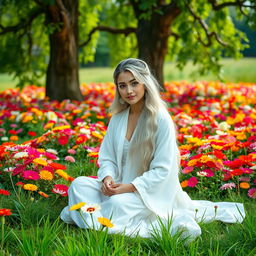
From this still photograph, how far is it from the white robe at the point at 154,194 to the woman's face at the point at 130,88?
142mm

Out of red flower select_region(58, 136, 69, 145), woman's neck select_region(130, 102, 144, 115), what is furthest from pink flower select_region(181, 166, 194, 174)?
red flower select_region(58, 136, 69, 145)

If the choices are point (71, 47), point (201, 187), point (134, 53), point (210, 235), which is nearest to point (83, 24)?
point (134, 53)

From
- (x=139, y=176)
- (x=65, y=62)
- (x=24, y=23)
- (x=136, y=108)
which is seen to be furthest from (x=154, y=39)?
(x=139, y=176)

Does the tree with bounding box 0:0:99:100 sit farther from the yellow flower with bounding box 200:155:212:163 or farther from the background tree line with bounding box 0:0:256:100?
the yellow flower with bounding box 200:155:212:163

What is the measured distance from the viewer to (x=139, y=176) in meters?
2.81

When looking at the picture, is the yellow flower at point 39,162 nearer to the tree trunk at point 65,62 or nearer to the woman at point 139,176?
the woman at point 139,176

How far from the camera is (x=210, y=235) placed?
254 cm

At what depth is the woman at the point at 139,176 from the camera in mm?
2617

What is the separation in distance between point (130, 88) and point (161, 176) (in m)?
0.61

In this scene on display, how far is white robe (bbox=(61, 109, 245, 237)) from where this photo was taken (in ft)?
8.52

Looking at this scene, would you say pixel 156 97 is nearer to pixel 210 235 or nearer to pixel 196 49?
pixel 210 235

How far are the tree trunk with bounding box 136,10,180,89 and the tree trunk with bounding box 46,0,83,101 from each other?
4.73ft

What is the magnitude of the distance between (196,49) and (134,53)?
255 centimetres

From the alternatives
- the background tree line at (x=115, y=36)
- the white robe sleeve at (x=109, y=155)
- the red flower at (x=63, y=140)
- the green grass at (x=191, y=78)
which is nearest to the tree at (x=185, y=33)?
A: the background tree line at (x=115, y=36)
